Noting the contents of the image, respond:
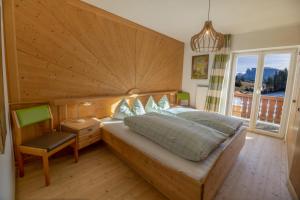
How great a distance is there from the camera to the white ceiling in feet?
7.99

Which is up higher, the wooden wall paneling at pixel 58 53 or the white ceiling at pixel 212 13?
A: the white ceiling at pixel 212 13

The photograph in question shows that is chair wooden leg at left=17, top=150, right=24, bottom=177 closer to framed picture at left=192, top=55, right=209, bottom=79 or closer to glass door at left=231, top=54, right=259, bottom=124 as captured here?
framed picture at left=192, top=55, right=209, bottom=79

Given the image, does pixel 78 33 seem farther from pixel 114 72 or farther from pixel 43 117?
pixel 43 117

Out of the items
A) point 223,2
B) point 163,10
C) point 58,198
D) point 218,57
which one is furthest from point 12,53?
point 218,57

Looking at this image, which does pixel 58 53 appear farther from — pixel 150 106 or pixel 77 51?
pixel 150 106

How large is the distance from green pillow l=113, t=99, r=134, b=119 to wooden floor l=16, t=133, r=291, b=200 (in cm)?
71

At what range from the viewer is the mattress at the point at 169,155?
150cm

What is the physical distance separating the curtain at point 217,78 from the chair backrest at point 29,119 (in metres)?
3.83

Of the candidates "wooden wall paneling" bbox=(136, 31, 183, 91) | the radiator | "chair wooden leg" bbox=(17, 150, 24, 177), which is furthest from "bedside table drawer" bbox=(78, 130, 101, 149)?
the radiator

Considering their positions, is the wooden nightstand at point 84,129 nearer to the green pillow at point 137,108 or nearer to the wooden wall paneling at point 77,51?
the wooden wall paneling at point 77,51

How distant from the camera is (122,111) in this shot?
3.12 meters

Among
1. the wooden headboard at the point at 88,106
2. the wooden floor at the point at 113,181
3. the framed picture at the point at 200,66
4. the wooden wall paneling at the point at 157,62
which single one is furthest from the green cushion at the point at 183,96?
the wooden floor at the point at 113,181

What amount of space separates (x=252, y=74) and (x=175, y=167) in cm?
360

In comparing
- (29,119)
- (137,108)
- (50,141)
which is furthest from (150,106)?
(29,119)
